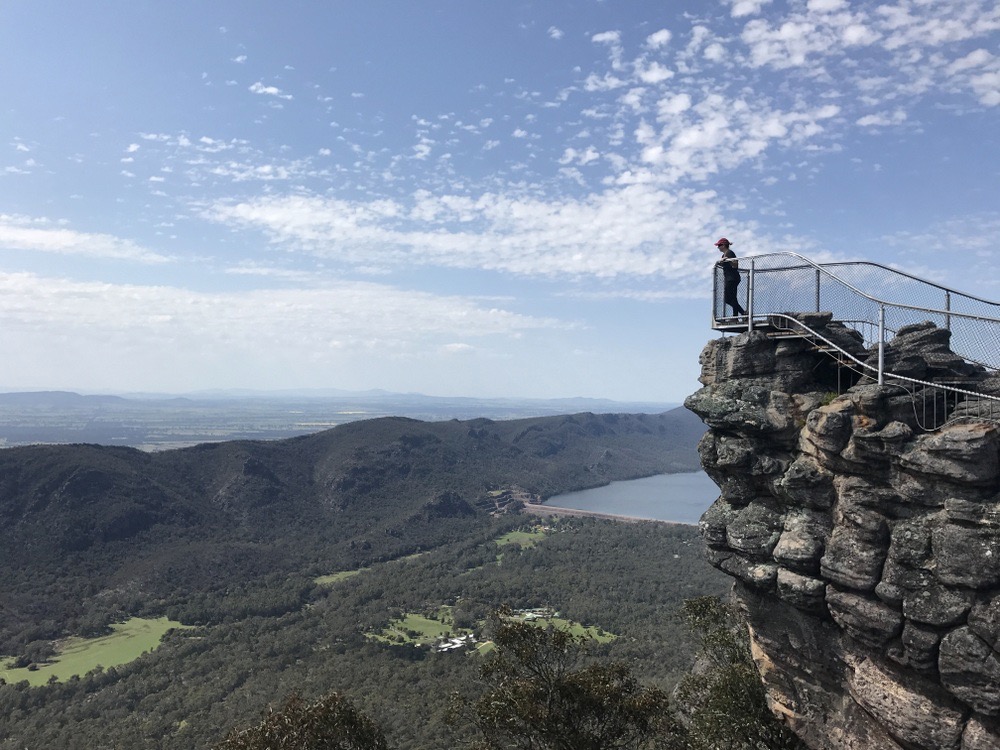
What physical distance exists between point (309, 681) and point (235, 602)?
107 feet

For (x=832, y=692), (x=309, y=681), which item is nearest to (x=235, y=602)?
(x=309, y=681)

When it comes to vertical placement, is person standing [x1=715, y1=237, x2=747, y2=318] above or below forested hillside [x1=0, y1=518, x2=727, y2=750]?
above

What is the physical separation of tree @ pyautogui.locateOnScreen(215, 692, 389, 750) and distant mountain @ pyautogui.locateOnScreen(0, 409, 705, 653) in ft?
224

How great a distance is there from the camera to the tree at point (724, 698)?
17.5 meters

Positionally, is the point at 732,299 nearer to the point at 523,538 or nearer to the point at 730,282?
the point at 730,282

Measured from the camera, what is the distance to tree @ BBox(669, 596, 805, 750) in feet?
57.4

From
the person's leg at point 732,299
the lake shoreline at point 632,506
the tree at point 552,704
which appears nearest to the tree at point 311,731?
the tree at point 552,704

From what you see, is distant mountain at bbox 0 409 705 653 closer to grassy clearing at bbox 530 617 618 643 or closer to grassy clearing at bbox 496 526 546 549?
grassy clearing at bbox 496 526 546 549

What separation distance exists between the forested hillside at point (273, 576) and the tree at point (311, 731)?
2597 centimetres

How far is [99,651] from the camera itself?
65.8m

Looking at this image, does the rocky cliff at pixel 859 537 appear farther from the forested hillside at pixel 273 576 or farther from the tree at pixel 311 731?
the forested hillside at pixel 273 576

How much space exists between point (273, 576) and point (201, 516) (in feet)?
86.8

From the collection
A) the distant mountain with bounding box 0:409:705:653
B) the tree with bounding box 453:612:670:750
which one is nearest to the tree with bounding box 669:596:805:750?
the tree with bounding box 453:612:670:750

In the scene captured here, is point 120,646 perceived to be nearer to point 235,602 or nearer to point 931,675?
point 235,602
